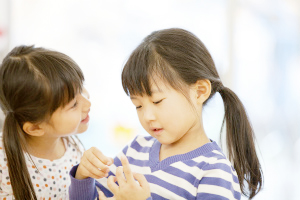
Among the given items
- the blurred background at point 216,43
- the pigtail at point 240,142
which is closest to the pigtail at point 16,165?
the pigtail at point 240,142

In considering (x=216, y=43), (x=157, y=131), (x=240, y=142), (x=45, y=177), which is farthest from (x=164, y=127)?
(x=216, y=43)

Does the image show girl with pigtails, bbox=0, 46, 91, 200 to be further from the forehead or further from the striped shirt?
the forehead

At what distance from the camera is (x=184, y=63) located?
104 centimetres

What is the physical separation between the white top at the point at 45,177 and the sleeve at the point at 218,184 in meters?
0.52

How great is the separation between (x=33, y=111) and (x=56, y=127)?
0.28 feet

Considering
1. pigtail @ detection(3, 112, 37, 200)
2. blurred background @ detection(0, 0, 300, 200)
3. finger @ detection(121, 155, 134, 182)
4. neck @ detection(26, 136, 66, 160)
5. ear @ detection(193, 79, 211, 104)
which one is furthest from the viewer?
blurred background @ detection(0, 0, 300, 200)

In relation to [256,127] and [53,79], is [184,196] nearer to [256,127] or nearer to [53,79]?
[53,79]

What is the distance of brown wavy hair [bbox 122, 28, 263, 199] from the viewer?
1.03 meters

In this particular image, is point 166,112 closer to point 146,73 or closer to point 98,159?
point 146,73

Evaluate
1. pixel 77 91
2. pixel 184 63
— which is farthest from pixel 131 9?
pixel 184 63

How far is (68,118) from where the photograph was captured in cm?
121

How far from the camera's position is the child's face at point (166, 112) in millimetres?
1020

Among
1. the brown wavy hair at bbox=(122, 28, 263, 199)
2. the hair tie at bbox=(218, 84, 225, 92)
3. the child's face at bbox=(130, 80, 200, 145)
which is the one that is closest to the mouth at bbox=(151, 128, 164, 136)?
the child's face at bbox=(130, 80, 200, 145)

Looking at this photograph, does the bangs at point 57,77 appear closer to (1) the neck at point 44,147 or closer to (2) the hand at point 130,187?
(1) the neck at point 44,147
